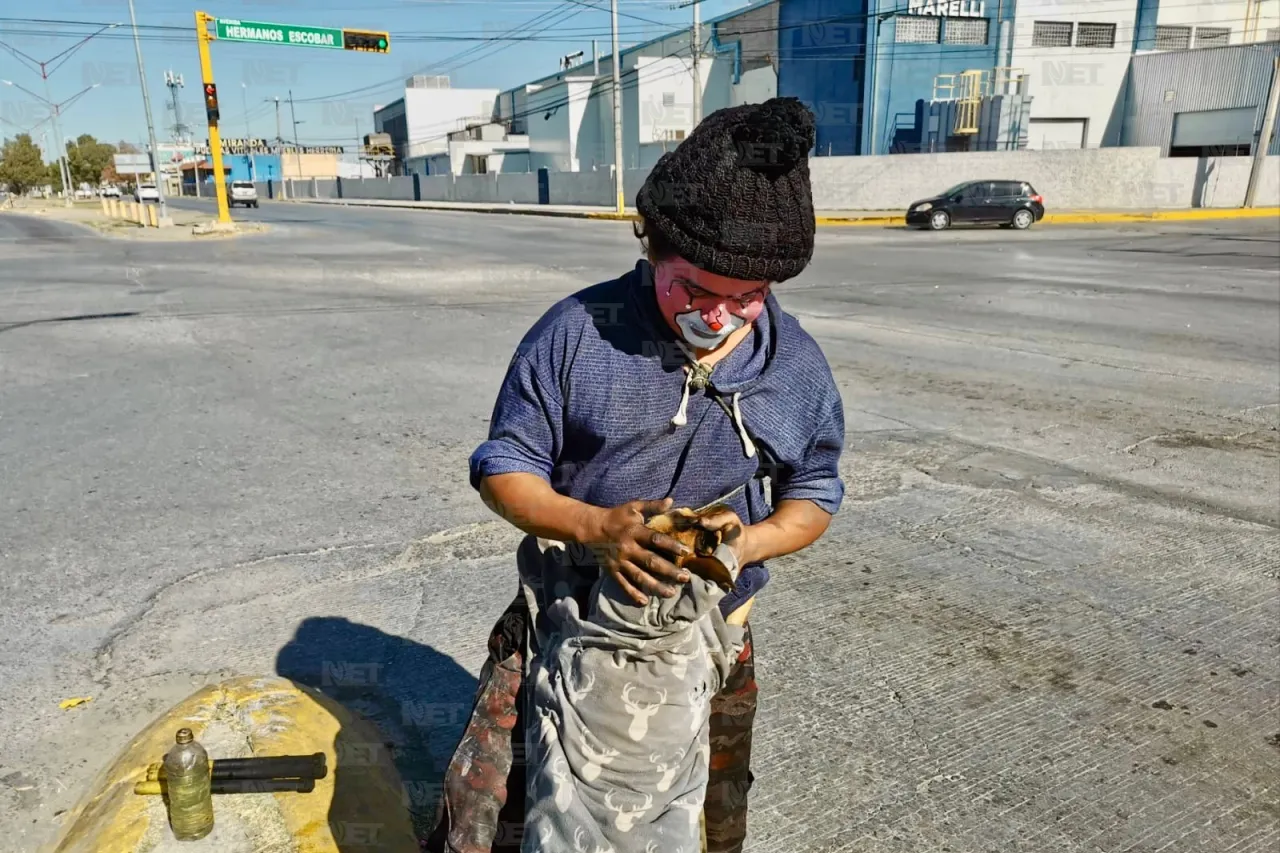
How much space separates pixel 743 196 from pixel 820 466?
58 centimetres

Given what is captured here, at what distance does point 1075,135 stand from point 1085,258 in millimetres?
26564

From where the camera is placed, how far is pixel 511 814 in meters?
1.71

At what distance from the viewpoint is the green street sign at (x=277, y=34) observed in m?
25.6

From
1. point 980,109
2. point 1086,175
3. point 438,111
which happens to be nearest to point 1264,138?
point 1086,175

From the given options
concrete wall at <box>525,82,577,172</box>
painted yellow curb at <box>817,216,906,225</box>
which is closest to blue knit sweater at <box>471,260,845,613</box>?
painted yellow curb at <box>817,216,906,225</box>

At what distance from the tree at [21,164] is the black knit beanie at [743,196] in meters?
104

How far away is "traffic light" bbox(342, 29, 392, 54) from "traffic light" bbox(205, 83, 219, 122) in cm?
457

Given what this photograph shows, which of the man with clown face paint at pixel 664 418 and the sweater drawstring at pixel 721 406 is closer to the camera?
the man with clown face paint at pixel 664 418

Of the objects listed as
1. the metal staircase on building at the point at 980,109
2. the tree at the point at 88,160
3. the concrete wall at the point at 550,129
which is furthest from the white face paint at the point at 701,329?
the tree at the point at 88,160

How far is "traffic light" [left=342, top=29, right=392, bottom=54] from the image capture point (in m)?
27.9

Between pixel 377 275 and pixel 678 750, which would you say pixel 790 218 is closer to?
pixel 678 750

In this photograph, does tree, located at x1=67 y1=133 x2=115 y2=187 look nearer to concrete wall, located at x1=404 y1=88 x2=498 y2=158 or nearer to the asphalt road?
concrete wall, located at x1=404 y1=88 x2=498 y2=158

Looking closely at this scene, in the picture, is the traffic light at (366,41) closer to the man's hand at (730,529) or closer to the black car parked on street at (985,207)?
the black car parked on street at (985,207)

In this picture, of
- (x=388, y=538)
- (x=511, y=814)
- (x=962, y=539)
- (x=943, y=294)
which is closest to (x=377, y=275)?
(x=943, y=294)
